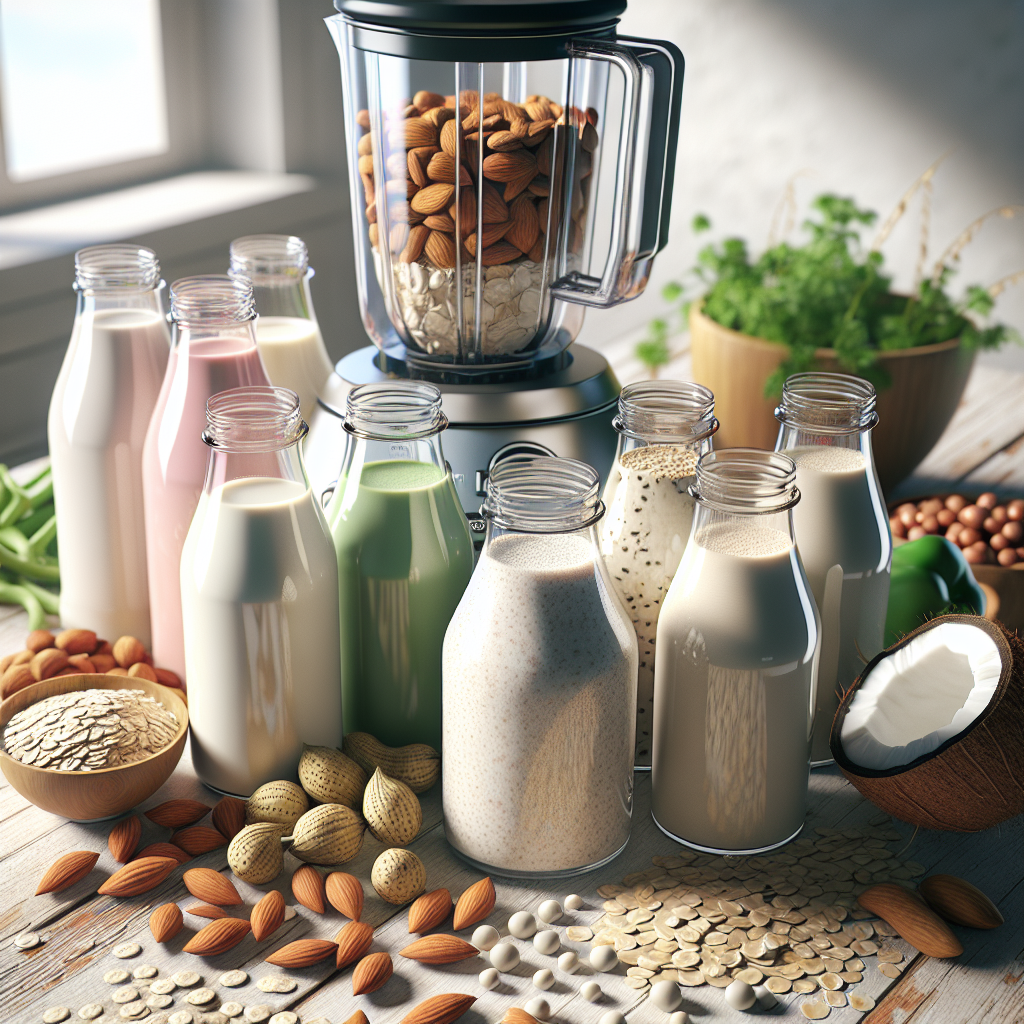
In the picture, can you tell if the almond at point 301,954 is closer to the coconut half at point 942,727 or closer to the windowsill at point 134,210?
the coconut half at point 942,727

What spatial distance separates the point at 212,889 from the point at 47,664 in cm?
34

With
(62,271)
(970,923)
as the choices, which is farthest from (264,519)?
Answer: (62,271)

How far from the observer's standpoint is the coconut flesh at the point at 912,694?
0.92 m

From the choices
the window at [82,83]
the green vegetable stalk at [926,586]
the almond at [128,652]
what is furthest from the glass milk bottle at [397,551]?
the window at [82,83]

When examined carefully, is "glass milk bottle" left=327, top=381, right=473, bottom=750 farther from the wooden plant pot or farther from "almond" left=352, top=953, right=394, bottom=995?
the wooden plant pot

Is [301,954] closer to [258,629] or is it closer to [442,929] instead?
[442,929]

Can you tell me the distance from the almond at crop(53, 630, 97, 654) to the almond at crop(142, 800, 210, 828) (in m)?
0.25

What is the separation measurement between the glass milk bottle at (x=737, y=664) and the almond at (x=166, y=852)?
1.23ft

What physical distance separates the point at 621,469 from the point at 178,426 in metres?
0.40

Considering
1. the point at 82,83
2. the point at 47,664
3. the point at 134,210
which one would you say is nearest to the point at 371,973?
the point at 47,664

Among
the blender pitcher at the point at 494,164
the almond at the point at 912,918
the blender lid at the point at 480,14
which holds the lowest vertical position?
the almond at the point at 912,918

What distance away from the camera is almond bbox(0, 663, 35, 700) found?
3.53 ft

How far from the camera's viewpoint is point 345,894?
0.85 m

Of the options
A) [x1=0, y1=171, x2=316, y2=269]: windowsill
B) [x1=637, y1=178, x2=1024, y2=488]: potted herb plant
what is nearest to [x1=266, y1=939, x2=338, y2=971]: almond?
[x1=637, y1=178, x2=1024, y2=488]: potted herb plant
